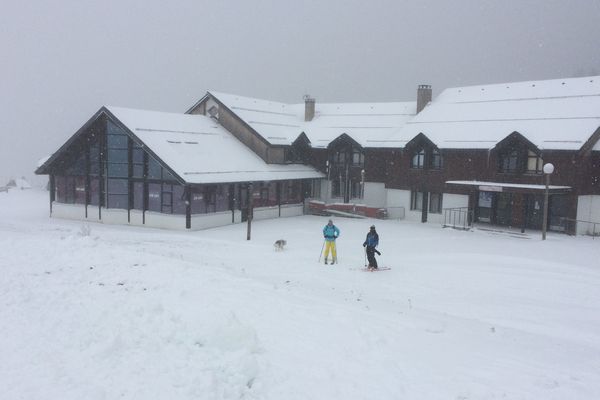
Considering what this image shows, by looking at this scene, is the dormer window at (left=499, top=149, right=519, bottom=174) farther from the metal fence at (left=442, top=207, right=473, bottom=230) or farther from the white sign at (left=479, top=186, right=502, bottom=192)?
the metal fence at (left=442, top=207, right=473, bottom=230)

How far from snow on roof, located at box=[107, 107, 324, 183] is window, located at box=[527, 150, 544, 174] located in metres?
15.3

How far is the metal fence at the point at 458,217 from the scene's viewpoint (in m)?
Result: 32.5

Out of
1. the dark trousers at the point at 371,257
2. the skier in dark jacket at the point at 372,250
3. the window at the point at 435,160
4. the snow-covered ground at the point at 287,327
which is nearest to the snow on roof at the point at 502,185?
the window at the point at 435,160

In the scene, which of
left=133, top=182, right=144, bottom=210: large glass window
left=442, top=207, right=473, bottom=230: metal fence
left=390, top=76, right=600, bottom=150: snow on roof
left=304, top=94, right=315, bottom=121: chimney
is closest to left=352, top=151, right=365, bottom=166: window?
left=390, top=76, right=600, bottom=150: snow on roof

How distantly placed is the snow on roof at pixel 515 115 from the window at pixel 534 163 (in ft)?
3.36

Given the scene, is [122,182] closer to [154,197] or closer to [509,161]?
[154,197]

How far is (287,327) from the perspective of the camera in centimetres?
1104

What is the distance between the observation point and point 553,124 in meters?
31.0

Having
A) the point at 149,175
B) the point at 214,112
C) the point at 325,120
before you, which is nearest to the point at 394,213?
the point at 325,120

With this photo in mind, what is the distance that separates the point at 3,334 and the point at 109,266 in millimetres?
5456

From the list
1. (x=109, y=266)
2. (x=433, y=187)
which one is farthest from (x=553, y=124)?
(x=109, y=266)

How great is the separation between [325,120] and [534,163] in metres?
18.8

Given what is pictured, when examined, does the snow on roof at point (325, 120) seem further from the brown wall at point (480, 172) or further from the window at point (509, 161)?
the window at point (509, 161)

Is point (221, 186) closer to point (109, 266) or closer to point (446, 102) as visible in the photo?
point (109, 266)
